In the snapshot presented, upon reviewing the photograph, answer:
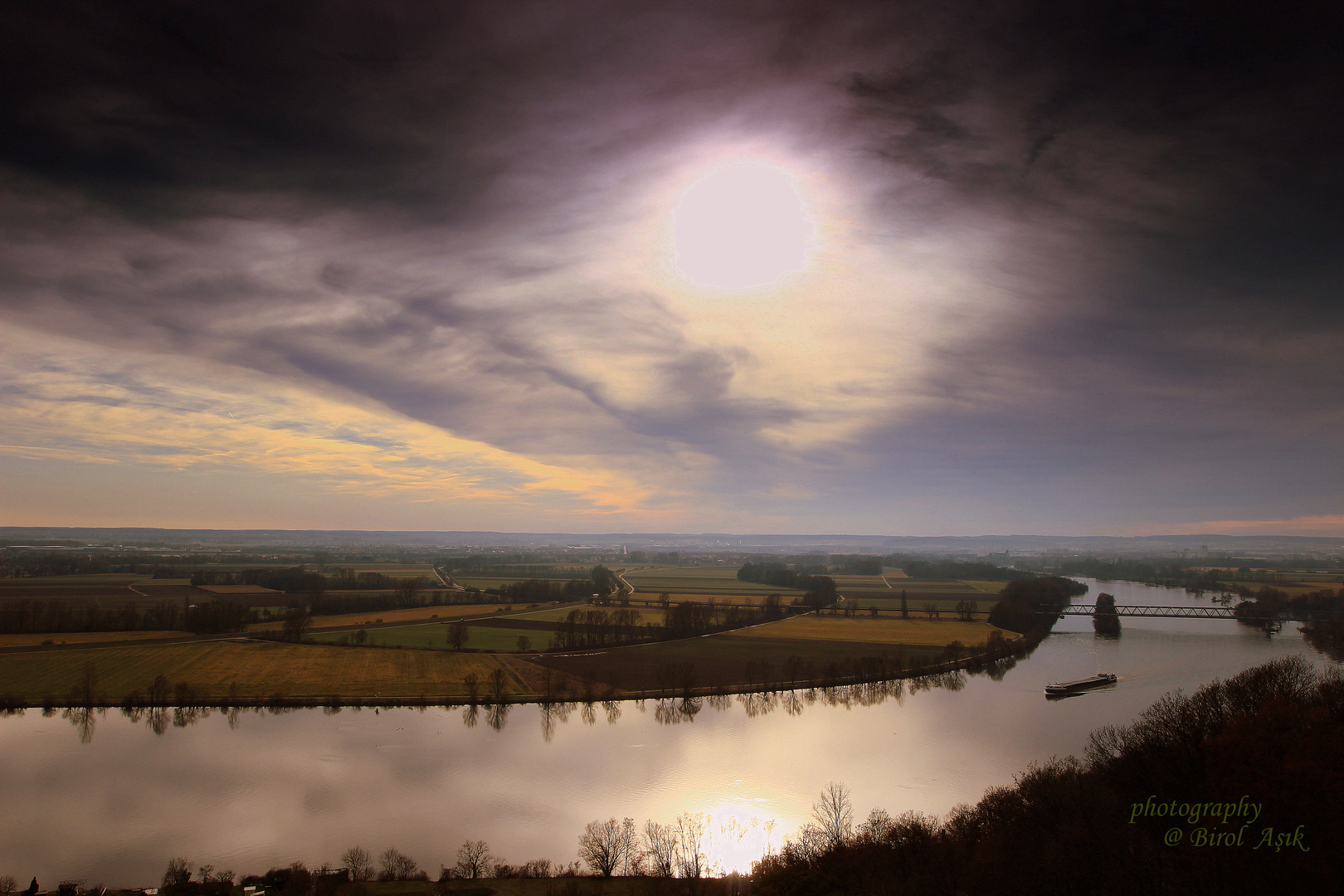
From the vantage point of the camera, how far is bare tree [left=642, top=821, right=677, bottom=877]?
47.2 feet

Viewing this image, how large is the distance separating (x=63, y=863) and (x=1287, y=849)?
2089cm

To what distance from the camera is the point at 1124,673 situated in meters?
33.1

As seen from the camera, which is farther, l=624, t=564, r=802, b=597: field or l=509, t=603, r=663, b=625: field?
l=624, t=564, r=802, b=597: field

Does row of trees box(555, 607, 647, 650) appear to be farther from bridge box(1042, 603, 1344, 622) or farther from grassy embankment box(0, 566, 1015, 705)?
bridge box(1042, 603, 1344, 622)

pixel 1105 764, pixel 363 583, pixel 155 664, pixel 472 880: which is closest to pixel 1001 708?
pixel 1105 764

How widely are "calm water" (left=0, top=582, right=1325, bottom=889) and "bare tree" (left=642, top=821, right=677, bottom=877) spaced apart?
0.78 meters

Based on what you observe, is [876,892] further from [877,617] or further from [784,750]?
[877,617]

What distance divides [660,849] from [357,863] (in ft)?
19.6

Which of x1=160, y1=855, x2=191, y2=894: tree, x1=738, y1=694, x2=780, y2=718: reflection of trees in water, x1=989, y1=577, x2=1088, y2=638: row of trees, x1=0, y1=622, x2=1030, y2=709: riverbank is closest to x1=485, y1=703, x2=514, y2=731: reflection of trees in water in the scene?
x1=0, y1=622, x2=1030, y2=709: riverbank

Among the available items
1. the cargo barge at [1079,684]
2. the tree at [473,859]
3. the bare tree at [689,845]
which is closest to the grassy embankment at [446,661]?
the cargo barge at [1079,684]

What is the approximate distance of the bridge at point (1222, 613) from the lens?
47.2 meters

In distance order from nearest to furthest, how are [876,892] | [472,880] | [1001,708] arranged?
[876,892] < [472,880] < [1001,708]

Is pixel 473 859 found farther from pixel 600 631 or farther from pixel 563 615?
pixel 563 615

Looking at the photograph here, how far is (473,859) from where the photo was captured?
14.4 meters
